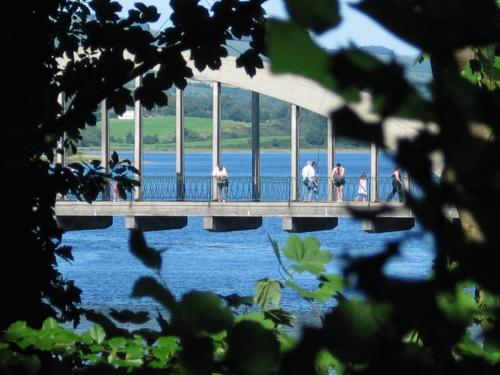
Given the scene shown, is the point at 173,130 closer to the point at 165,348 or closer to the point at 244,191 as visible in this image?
the point at 244,191

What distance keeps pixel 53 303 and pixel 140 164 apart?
116 ft

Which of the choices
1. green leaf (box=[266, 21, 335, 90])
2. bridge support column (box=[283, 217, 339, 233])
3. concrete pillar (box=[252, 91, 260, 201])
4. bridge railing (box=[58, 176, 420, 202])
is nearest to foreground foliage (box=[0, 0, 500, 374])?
green leaf (box=[266, 21, 335, 90])

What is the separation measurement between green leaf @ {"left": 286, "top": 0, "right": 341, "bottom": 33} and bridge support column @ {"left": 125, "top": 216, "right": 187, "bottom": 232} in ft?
131

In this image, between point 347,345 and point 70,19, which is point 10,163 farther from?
point 347,345

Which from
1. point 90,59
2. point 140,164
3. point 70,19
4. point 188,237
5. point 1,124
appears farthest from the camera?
point 188,237

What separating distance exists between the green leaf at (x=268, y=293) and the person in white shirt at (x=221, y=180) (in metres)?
37.6

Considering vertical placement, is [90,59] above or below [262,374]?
above

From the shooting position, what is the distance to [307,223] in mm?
39969

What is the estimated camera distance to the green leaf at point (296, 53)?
0.69m

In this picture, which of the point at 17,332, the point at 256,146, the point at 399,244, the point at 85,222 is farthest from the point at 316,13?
the point at 85,222

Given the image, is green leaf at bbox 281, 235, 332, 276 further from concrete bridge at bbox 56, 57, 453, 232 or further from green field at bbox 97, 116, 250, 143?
green field at bbox 97, 116, 250, 143

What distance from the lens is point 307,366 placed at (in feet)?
2.81

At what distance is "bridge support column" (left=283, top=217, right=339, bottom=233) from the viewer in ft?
128

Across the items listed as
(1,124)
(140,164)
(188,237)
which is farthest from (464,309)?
(188,237)
